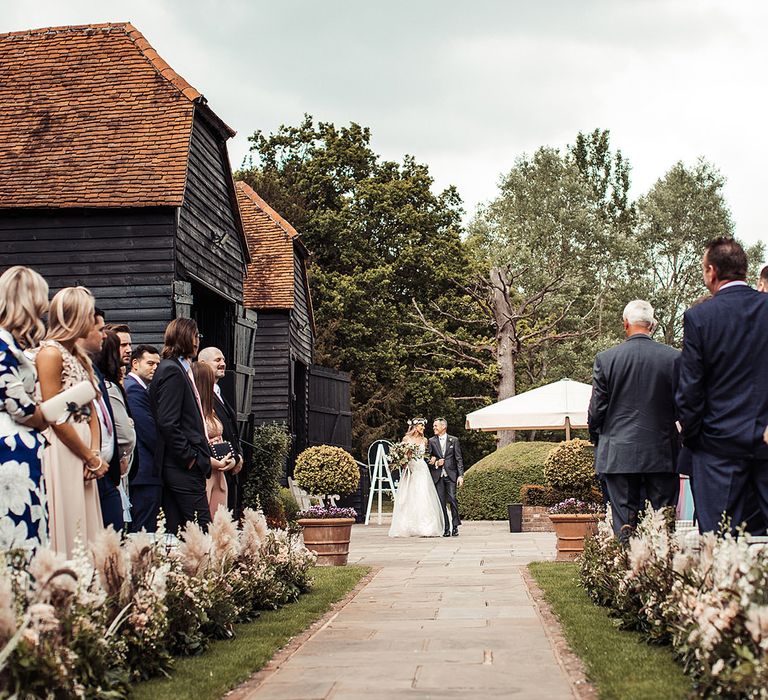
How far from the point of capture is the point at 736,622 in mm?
4270

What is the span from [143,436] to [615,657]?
3553 millimetres

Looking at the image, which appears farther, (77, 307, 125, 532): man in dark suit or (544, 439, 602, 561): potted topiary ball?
(544, 439, 602, 561): potted topiary ball

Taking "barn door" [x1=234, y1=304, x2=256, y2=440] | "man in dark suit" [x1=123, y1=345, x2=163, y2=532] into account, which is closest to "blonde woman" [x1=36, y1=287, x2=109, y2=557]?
"man in dark suit" [x1=123, y1=345, x2=163, y2=532]

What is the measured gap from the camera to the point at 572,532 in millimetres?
12492

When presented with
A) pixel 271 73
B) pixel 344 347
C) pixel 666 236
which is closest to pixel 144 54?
pixel 271 73

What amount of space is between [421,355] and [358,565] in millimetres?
26646

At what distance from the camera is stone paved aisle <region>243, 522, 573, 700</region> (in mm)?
5094

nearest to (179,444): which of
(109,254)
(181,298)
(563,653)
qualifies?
(563,653)

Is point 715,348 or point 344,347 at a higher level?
point 344,347

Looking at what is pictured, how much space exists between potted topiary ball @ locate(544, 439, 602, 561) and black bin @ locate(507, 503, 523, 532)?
18.8 ft

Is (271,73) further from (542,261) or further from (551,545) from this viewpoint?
(542,261)

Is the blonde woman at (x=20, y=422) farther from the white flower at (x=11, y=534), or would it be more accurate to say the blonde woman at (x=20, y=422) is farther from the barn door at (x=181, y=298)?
the barn door at (x=181, y=298)

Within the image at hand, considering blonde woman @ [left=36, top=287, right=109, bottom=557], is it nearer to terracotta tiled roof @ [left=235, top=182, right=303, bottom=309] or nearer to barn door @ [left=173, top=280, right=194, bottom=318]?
barn door @ [left=173, top=280, right=194, bottom=318]

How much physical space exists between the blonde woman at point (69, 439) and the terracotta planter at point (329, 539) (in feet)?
22.4
